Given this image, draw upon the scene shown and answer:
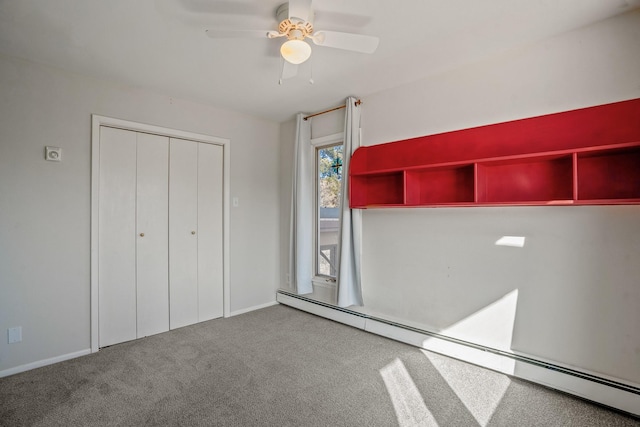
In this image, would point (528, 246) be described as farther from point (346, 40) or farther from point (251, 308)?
point (251, 308)

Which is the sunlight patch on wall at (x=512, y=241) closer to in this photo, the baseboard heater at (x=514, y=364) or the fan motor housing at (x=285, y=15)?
the baseboard heater at (x=514, y=364)

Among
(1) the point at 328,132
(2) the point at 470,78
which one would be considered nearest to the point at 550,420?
(2) the point at 470,78

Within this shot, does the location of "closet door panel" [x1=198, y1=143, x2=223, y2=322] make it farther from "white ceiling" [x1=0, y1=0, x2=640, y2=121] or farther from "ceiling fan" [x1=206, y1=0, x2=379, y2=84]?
"ceiling fan" [x1=206, y1=0, x2=379, y2=84]

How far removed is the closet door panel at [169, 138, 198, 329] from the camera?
133 inches

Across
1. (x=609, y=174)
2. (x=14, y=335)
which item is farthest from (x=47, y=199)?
(x=609, y=174)

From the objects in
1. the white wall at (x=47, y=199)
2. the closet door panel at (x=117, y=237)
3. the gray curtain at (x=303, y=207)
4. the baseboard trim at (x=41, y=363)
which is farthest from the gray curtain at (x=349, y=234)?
the baseboard trim at (x=41, y=363)

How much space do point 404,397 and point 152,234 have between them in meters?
2.80

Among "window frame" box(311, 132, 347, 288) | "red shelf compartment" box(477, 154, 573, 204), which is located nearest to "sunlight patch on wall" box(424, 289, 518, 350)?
"red shelf compartment" box(477, 154, 573, 204)

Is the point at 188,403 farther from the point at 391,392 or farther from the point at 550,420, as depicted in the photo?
the point at 550,420

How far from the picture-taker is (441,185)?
2.71 metres

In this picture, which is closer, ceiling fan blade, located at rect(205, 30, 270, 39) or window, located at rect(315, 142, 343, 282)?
ceiling fan blade, located at rect(205, 30, 270, 39)

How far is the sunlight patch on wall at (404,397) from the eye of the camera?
1.87m

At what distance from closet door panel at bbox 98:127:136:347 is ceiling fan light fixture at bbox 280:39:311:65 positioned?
6.88ft

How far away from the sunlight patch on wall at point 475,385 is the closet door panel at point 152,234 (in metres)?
2.75
